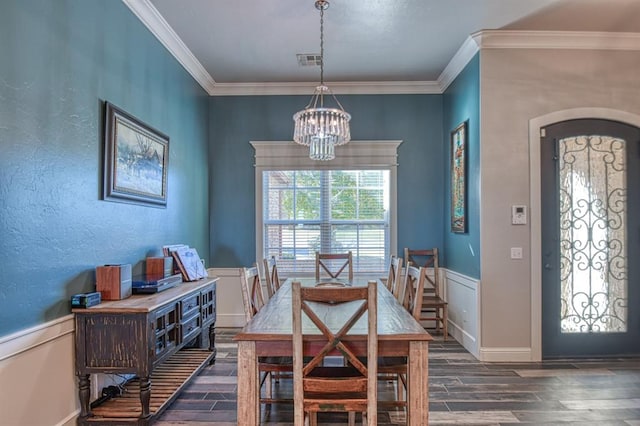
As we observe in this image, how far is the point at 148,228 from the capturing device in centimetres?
322

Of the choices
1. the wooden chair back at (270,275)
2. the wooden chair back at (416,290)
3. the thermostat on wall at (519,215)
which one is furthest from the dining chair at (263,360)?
the thermostat on wall at (519,215)

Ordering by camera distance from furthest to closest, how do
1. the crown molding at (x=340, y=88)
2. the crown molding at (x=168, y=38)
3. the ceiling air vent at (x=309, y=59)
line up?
the crown molding at (x=340, y=88), the ceiling air vent at (x=309, y=59), the crown molding at (x=168, y=38)

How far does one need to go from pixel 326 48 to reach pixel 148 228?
250 centimetres

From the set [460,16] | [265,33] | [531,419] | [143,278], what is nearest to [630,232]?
[531,419]

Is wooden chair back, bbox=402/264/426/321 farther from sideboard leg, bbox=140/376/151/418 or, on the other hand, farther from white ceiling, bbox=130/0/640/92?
white ceiling, bbox=130/0/640/92

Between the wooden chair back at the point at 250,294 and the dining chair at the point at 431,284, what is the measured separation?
2321 millimetres

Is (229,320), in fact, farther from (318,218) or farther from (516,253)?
(516,253)

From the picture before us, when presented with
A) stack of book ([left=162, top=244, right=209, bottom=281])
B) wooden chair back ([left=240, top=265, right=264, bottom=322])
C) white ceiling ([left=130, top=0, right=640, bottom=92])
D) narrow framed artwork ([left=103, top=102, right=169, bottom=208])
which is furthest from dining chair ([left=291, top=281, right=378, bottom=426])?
white ceiling ([left=130, top=0, right=640, bottom=92])

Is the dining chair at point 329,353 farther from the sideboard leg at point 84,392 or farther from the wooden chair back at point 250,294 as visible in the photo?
the sideboard leg at point 84,392

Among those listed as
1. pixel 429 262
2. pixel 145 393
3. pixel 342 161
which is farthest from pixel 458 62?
pixel 145 393

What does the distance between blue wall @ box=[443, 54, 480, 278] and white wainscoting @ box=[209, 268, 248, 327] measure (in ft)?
9.06

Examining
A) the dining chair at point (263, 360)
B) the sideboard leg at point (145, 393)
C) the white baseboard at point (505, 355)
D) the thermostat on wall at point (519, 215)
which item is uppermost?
the thermostat on wall at point (519, 215)

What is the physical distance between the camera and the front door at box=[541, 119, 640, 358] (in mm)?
3754

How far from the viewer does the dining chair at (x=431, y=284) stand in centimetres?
452
